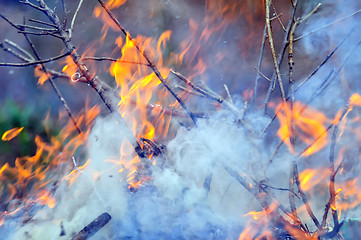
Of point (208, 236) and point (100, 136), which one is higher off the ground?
point (100, 136)

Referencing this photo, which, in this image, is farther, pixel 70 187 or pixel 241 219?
pixel 70 187

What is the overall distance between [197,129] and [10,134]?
4.56m

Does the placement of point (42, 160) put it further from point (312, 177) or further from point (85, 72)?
point (312, 177)

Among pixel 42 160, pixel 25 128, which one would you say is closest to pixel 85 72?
pixel 42 160

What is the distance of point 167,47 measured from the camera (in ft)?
17.3

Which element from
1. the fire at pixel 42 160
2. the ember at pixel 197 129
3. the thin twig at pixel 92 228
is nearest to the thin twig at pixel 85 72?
the ember at pixel 197 129

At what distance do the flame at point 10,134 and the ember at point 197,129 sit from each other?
4cm

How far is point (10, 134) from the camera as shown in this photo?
569 centimetres

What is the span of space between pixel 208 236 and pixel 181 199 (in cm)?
46

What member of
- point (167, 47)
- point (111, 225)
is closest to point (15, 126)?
point (167, 47)

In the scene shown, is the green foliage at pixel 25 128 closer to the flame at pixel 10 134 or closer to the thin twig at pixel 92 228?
the flame at pixel 10 134

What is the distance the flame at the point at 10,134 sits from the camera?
567 cm

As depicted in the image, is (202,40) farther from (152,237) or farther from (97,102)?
(152,237)

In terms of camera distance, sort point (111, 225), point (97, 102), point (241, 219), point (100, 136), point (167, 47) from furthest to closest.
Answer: point (97, 102) < point (167, 47) < point (100, 136) < point (111, 225) < point (241, 219)
